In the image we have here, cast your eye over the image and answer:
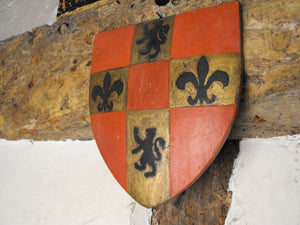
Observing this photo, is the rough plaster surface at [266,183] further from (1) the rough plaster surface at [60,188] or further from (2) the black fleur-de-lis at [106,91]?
(2) the black fleur-de-lis at [106,91]

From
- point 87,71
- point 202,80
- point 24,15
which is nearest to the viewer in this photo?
point 202,80

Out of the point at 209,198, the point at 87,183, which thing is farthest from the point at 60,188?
the point at 209,198

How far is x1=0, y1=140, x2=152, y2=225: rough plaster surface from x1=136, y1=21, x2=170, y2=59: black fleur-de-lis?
53cm

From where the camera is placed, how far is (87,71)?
Answer: 1068 millimetres

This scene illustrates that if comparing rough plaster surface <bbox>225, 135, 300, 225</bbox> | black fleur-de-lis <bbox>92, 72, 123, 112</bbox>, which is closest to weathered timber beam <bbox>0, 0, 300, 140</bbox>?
rough plaster surface <bbox>225, 135, 300, 225</bbox>

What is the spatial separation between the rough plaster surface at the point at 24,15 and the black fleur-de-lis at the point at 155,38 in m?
0.84

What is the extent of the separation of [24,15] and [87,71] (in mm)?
910

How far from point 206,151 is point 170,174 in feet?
0.41

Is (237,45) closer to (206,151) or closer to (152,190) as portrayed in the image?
(206,151)

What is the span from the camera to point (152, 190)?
78cm

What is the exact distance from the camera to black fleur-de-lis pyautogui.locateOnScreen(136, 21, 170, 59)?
0.85 m

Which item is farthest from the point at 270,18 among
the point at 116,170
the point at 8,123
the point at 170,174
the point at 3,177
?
the point at 3,177

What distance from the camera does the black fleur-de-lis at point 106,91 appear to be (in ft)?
2.91

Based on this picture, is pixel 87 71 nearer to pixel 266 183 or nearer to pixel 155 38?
pixel 155 38
